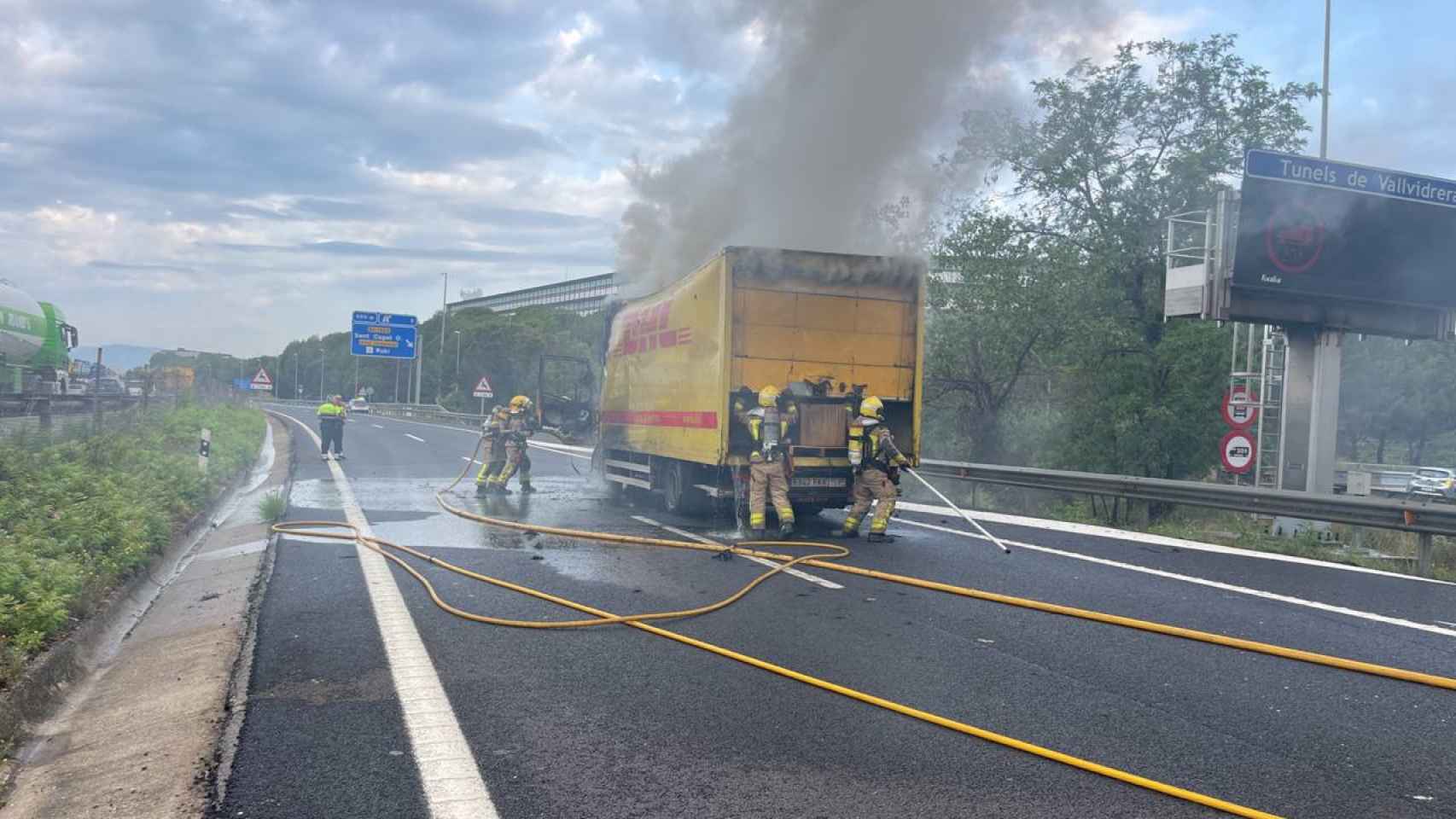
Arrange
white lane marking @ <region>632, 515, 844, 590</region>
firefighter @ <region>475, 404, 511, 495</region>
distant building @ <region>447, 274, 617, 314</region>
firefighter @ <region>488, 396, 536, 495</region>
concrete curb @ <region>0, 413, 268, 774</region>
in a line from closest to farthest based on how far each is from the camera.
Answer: concrete curb @ <region>0, 413, 268, 774</region>
white lane marking @ <region>632, 515, 844, 590</region>
firefighter @ <region>488, 396, 536, 495</region>
firefighter @ <region>475, 404, 511, 495</region>
distant building @ <region>447, 274, 617, 314</region>

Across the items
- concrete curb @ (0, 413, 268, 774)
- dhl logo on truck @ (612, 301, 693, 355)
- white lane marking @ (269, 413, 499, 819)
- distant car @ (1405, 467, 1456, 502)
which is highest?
dhl logo on truck @ (612, 301, 693, 355)

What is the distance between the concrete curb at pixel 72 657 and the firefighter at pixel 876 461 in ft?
22.0

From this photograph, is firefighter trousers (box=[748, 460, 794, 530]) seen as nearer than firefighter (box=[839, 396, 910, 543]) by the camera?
No

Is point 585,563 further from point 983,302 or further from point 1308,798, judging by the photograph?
point 983,302

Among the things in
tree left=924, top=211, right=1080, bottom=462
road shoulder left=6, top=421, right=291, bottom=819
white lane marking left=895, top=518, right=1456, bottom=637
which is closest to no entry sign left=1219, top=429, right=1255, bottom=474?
white lane marking left=895, top=518, right=1456, bottom=637

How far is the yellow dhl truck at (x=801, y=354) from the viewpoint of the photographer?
12023mm

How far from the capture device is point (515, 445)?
1714cm

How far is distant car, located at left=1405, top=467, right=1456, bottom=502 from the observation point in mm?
30094

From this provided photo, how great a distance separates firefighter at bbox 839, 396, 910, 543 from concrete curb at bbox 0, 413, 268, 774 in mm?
6703

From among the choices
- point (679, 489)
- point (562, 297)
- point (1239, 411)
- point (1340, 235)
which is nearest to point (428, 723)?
point (679, 489)

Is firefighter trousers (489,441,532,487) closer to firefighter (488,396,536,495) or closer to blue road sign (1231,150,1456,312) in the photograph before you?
firefighter (488,396,536,495)

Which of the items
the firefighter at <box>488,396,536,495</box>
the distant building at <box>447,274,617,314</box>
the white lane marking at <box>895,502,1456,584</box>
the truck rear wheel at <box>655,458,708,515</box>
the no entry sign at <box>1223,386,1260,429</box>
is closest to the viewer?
the white lane marking at <box>895,502,1456,584</box>

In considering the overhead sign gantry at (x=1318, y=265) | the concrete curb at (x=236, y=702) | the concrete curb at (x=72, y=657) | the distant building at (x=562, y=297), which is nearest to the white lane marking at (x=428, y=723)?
the concrete curb at (x=236, y=702)

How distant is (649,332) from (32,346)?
28.2m
